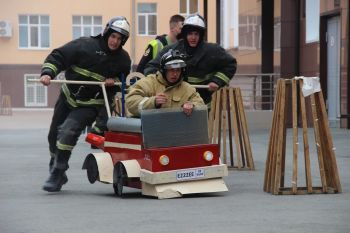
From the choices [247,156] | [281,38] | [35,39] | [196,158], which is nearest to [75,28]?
[35,39]

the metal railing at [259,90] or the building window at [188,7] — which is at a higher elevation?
the building window at [188,7]

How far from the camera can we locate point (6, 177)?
43.5 feet

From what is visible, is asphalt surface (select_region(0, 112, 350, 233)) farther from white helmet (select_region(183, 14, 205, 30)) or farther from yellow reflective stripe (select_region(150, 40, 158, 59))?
yellow reflective stripe (select_region(150, 40, 158, 59))

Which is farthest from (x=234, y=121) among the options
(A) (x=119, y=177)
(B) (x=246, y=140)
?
(A) (x=119, y=177)

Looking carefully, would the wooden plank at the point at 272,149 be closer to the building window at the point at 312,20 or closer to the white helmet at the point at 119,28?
the white helmet at the point at 119,28

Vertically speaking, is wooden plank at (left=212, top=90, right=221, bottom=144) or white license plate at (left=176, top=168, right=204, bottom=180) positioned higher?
wooden plank at (left=212, top=90, right=221, bottom=144)

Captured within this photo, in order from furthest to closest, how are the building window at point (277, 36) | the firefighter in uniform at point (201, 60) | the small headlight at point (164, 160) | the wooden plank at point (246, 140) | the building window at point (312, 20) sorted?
the building window at point (277, 36), the building window at point (312, 20), the wooden plank at point (246, 140), the firefighter in uniform at point (201, 60), the small headlight at point (164, 160)

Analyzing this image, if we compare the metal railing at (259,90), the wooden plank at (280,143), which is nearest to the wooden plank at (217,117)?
the wooden plank at (280,143)

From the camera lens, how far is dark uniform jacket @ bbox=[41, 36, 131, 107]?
11.1 metres

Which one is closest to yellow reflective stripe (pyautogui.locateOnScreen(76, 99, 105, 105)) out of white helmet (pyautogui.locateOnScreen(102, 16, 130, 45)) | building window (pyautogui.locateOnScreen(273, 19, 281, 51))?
white helmet (pyautogui.locateOnScreen(102, 16, 130, 45))

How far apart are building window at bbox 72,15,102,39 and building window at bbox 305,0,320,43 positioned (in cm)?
3435

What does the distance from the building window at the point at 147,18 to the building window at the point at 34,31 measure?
507 centimetres

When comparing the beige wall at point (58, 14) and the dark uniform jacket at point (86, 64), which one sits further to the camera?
the beige wall at point (58, 14)

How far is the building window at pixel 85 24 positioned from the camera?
6050 centimetres
